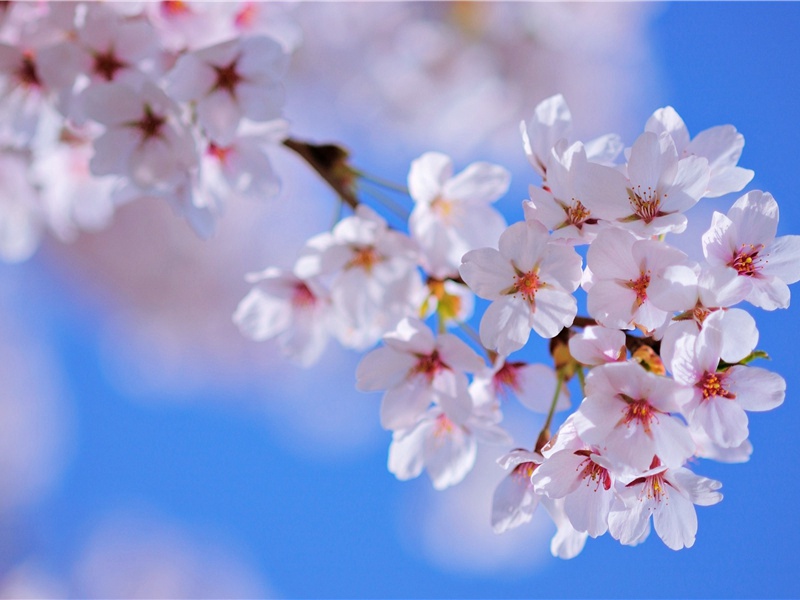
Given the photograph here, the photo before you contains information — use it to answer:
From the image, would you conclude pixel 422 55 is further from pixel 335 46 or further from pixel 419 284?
pixel 419 284

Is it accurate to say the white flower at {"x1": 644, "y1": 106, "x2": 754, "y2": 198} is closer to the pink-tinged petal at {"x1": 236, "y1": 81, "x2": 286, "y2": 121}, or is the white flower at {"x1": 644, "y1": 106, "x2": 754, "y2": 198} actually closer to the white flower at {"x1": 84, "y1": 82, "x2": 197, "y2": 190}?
the pink-tinged petal at {"x1": 236, "y1": 81, "x2": 286, "y2": 121}

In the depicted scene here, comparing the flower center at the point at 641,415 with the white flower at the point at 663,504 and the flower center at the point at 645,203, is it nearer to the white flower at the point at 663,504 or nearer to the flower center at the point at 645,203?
the white flower at the point at 663,504

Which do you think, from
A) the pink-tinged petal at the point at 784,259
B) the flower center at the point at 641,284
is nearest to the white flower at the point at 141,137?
the flower center at the point at 641,284

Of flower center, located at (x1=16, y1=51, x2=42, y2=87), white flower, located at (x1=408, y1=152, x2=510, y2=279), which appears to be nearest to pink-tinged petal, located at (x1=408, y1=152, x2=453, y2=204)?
white flower, located at (x1=408, y1=152, x2=510, y2=279)

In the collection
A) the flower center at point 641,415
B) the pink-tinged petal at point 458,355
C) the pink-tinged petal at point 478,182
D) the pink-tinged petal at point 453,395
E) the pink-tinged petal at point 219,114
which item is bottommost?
the flower center at point 641,415

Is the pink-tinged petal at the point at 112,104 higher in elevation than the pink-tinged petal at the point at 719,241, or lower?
higher

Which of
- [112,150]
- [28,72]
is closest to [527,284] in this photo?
[112,150]
